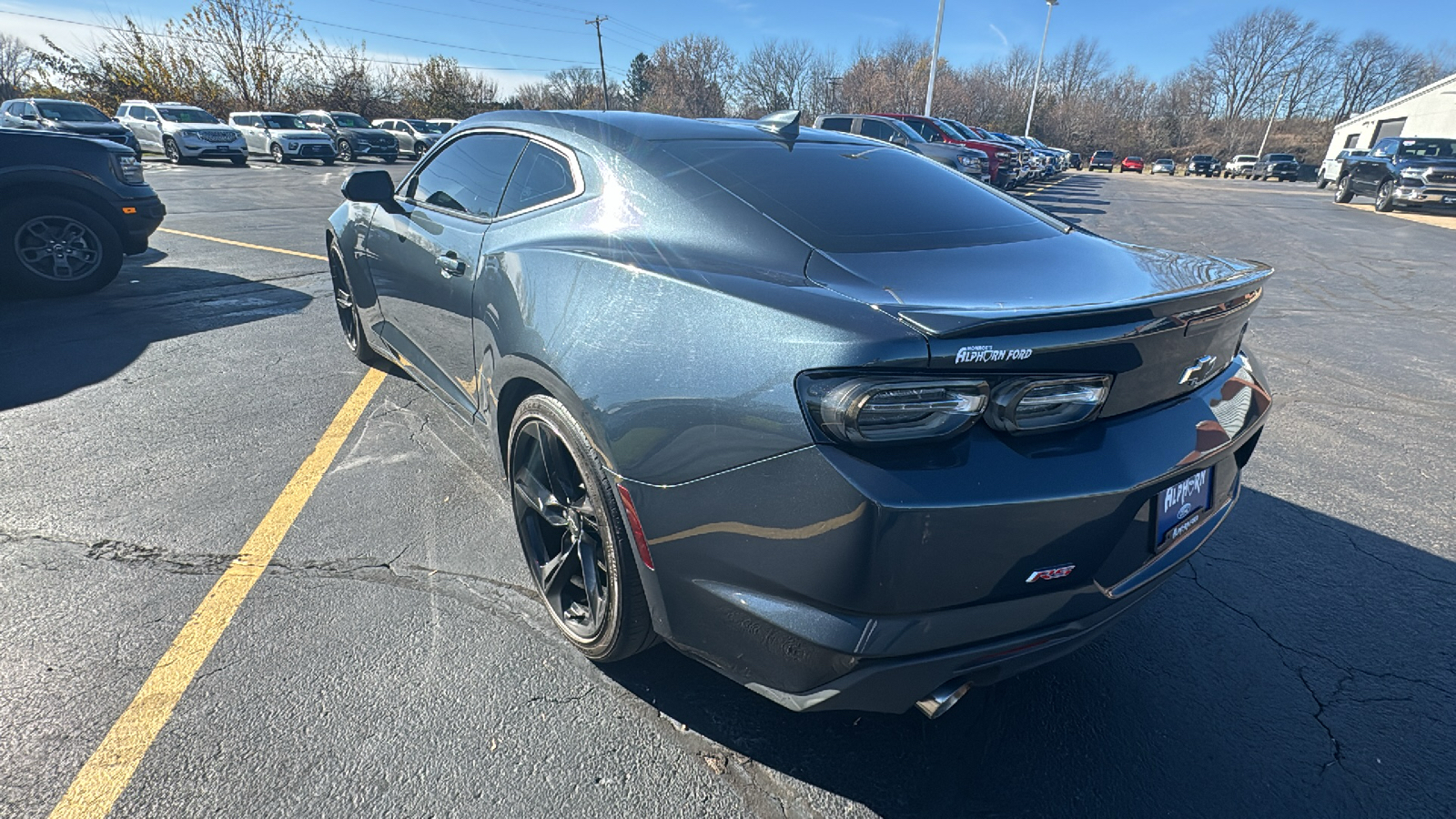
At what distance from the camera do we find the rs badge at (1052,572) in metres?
1.52

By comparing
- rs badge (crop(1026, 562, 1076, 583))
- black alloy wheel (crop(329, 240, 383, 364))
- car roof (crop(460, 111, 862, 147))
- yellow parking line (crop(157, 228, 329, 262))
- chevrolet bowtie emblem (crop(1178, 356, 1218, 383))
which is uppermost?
car roof (crop(460, 111, 862, 147))

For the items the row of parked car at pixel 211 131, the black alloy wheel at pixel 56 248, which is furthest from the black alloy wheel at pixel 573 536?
the row of parked car at pixel 211 131

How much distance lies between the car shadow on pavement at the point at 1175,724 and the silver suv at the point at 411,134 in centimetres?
3161

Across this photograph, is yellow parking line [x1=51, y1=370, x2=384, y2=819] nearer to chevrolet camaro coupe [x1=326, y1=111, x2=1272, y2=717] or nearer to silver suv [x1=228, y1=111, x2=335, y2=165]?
chevrolet camaro coupe [x1=326, y1=111, x2=1272, y2=717]

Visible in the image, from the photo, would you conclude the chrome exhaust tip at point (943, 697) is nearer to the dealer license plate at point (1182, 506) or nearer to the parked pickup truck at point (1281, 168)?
the dealer license plate at point (1182, 506)

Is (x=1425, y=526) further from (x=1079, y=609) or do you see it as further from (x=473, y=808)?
(x=473, y=808)

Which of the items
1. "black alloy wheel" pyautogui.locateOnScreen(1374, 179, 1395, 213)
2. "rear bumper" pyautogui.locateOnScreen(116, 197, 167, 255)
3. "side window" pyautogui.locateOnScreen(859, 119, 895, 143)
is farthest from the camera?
"black alloy wheel" pyautogui.locateOnScreen(1374, 179, 1395, 213)

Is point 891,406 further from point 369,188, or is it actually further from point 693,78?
point 693,78

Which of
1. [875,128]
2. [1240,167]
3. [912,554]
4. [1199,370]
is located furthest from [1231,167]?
[912,554]

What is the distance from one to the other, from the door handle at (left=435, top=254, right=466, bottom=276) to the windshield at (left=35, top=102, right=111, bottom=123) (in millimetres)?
24626

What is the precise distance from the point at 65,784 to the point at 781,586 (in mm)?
1838

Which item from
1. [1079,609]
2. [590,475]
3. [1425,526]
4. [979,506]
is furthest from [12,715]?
[1425,526]

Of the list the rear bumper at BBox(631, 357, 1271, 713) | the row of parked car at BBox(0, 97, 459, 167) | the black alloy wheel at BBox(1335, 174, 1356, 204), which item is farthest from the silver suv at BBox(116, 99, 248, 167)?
the black alloy wheel at BBox(1335, 174, 1356, 204)

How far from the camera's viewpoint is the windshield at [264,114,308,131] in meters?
24.8
